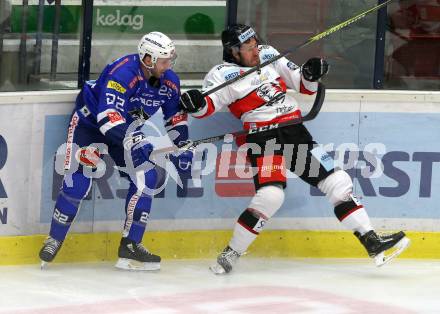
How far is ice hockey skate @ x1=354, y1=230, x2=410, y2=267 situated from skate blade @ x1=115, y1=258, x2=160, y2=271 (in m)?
0.99

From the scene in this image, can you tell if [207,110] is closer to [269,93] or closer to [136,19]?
[269,93]

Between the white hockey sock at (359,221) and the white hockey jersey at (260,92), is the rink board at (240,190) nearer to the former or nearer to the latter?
the white hockey jersey at (260,92)

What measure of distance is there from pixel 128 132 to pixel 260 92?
26.9 inches

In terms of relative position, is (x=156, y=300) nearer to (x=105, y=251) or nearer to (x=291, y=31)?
(x=105, y=251)

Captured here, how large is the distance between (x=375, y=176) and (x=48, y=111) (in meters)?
1.69

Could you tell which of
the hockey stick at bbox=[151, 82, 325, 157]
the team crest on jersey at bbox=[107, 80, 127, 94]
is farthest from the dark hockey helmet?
the team crest on jersey at bbox=[107, 80, 127, 94]

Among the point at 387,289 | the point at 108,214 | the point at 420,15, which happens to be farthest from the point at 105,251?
the point at 420,15

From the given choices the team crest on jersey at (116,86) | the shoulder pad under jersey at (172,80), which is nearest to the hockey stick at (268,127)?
the shoulder pad under jersey at (172,80)

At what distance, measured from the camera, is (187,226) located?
5.90 metres

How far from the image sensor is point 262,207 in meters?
5.58

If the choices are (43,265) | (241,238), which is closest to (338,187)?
(241,238)

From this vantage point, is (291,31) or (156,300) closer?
(156,300)

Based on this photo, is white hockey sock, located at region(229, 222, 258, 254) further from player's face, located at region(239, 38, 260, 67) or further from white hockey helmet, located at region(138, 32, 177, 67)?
white hockey helmet, located at region(138, 32, 177, 67)

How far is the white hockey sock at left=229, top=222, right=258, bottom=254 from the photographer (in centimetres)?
562
